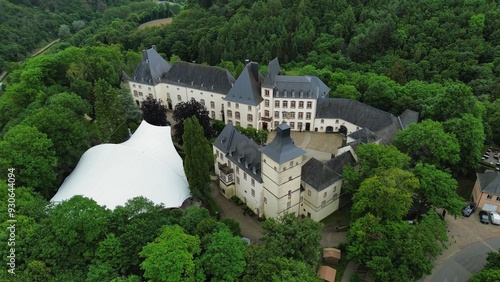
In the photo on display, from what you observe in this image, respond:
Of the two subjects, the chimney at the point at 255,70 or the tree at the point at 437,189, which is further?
the chimney at the point at 255,70

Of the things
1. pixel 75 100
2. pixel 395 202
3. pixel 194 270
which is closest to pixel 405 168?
pixel 395 202

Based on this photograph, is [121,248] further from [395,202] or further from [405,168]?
[405,168]

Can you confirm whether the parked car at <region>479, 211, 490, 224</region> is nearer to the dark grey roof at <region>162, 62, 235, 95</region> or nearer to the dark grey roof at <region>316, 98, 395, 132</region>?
the dark grey roof at <region>316, 98, 395, 132</region>

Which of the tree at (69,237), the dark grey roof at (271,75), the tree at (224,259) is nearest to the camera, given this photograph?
the tree at (224,259)

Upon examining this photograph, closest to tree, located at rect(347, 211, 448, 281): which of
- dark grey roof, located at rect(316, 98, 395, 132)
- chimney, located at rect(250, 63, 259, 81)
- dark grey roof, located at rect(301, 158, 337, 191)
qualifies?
dark grey roof, located at rect(301, 158, 337, 191)

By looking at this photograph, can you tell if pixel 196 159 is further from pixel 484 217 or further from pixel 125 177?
pixel 484 217

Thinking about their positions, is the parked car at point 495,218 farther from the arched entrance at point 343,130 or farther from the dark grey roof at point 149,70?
the dark grey roof at point 149,70

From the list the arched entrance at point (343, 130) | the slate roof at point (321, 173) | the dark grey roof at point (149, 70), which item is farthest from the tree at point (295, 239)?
the dark grey roof at point (149, 70)
